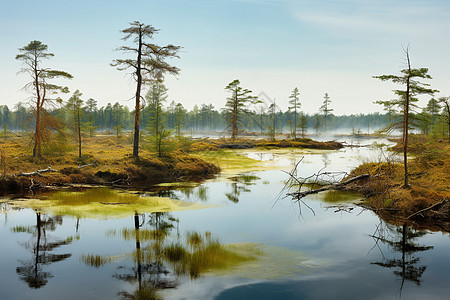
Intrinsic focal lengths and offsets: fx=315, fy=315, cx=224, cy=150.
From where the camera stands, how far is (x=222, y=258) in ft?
31.2

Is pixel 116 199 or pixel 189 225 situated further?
pixel 116 199

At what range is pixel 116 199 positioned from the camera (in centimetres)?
1720

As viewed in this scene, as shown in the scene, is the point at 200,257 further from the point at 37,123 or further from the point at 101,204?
the point at 37,123

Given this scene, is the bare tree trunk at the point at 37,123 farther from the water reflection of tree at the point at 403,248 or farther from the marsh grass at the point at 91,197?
the water reflection of tree at the point at 403,248

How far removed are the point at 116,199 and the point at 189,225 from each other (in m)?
6.22

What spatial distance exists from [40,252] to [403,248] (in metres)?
11.7

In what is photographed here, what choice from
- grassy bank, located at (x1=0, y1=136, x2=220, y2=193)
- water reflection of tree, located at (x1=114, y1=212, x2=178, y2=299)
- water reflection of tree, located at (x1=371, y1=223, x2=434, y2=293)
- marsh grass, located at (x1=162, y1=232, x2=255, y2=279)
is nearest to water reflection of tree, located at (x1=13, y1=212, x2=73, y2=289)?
water reflection of tree, located at (x1=114, y1=212, x2=178, y2=299)

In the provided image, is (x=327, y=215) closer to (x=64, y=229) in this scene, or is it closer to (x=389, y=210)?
(x=389, y=210)

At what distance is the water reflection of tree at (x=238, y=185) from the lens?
18859 mm

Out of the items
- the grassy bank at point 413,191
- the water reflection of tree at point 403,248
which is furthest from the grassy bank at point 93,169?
the water reflection of tree at point 403,248

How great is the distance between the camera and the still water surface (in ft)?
25.0

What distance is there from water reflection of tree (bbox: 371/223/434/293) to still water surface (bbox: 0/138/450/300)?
0.03 m

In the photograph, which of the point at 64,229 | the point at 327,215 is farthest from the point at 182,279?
the point at 327,215

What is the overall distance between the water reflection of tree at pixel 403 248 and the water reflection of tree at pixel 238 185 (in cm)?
780
